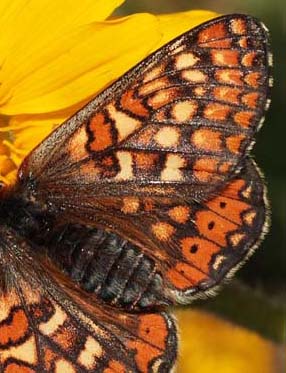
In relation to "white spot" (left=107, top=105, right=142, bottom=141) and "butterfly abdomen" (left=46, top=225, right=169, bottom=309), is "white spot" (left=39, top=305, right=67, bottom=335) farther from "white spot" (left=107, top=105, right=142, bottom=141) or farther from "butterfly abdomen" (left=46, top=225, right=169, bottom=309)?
"white spot" (left=107, top=105, right=142, bottom=141)

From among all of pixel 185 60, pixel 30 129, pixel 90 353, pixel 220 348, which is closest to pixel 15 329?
pixel 90 353

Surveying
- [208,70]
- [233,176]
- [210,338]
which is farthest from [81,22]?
[210,338]

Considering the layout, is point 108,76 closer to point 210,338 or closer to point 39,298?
point 39,298

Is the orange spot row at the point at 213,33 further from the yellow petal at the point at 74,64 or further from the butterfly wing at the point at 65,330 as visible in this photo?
the butterfly wing at the point at 65,330

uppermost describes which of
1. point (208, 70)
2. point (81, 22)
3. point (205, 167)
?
point (81, 22)

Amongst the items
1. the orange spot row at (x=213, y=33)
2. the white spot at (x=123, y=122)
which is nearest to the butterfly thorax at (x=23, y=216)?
the white spot at (x=123, y=122)

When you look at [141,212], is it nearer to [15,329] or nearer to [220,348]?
[15,329]

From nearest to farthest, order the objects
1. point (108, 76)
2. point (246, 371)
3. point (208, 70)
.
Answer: point (208, 70) → point (108, 76) → point (246, 371)

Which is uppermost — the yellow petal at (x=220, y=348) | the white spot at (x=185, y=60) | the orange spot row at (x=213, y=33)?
the orange spot row at (x=213, y=33)
